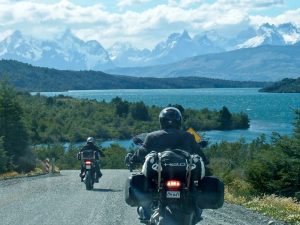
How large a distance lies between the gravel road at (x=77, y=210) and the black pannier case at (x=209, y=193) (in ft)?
12.1

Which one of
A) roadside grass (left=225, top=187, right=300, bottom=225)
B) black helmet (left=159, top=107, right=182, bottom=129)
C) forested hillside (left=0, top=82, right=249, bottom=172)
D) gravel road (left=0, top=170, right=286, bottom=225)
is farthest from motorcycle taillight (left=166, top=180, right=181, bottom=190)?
forested hillside (left=0, top=82, right=249, bottom=172)

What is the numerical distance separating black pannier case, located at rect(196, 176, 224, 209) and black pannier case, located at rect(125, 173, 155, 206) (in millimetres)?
557

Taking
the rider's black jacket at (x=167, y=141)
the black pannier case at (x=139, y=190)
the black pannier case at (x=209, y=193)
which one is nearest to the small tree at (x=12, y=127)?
the rider's black jacket at (x=167, y=141)

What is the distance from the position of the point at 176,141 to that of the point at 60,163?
179 feet

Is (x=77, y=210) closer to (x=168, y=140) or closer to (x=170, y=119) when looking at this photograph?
(x=170, y=119)

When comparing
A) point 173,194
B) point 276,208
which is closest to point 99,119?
point 276,208

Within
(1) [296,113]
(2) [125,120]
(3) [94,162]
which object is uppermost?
(1) [296,113]

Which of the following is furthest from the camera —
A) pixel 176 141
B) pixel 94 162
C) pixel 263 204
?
pixel 94 162

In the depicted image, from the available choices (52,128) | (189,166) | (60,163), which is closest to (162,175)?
(189,166)

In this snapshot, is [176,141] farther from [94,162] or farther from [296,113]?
[296,113]

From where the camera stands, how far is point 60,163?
61.4 metres

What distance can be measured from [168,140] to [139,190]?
73 centimetres

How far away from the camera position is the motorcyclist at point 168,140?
7.75m

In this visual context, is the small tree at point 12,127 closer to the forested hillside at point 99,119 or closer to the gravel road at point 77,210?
the gravel road at point 77,210
